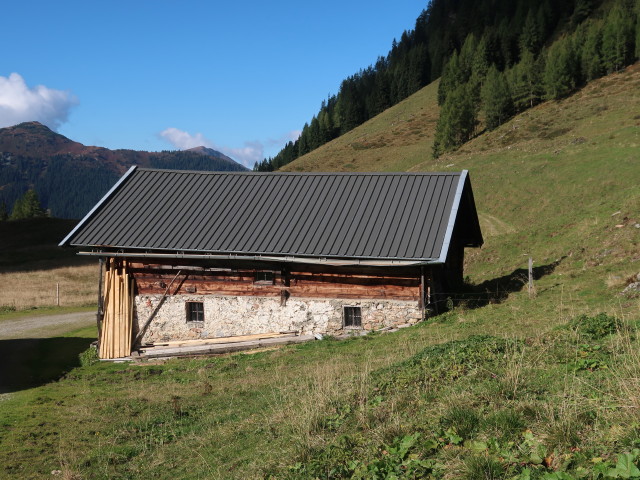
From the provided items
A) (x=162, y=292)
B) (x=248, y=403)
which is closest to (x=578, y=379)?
(x=248, y=403)

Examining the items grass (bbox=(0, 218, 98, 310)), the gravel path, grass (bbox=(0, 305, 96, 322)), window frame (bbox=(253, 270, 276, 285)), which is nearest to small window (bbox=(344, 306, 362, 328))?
window frame (bbox=(253, 270, 276, 285))

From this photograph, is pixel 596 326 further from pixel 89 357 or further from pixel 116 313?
pixel 89 357

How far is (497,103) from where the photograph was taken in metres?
86.8

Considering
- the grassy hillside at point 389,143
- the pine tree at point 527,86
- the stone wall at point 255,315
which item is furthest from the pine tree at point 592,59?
the stone wall at point 255,315

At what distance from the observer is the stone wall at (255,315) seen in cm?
1980

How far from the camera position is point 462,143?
8819cm

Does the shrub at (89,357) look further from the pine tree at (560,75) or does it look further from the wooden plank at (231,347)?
the pine tree at (560,75)

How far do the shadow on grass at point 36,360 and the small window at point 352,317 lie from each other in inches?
415

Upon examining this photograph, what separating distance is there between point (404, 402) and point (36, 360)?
59.3ft

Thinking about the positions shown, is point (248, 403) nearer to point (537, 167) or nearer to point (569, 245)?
point (569, 245)

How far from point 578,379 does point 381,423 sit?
2754mm

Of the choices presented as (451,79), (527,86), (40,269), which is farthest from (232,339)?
(451,79)

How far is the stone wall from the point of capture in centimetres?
1980

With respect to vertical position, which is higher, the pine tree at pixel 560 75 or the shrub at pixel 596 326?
the pine tree at pixel 560 75
